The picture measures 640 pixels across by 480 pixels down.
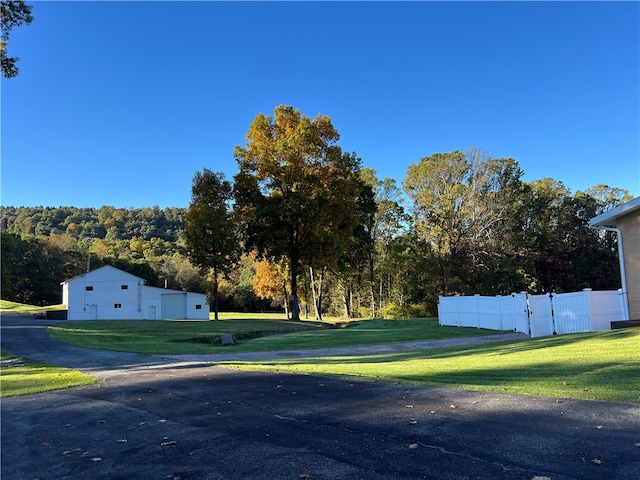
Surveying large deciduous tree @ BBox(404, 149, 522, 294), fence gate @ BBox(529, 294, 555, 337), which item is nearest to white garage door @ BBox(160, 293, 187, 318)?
large deciduous tree @ BBox(404, 149, 522, 294)

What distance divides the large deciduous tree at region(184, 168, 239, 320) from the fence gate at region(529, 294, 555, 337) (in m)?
23.5

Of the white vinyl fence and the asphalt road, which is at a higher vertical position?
the white vinyl fence

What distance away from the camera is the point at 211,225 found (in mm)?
34906

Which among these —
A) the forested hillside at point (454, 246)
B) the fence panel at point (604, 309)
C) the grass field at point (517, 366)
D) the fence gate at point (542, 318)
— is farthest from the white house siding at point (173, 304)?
the fence panel at point (604, 309)

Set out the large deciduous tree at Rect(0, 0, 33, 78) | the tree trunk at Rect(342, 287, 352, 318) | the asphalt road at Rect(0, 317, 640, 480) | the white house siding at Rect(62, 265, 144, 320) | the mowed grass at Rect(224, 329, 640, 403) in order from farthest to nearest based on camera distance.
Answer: the tree trunk at Rect(342, 287, 352, 318)
the white house siding at Rect(62, 265, 144, 320)
the large deciduous tree at Rect(0, 0, 33, 78)
the mowed grass at Rect(224, 329, 640, 403)
the asphalt road at Rect(0, 317, 640, 480)

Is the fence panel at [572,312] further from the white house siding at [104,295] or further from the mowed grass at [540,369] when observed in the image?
the white house siding at [104,295]

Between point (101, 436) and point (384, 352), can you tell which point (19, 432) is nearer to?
point (101, 436)

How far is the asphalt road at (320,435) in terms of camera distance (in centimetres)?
420

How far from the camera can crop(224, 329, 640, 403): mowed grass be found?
694cm

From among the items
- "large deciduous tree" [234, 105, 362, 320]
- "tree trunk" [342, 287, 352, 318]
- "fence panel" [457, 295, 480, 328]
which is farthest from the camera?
"tree trunk" [342, 287, 352, 318]

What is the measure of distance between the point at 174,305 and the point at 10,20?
157ft

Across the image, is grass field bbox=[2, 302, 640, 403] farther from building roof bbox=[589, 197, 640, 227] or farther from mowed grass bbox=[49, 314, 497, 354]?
building roof bbox=[589, 197, 640, 227]

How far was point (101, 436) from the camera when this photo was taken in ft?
19.1

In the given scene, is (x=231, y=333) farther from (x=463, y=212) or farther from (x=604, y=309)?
(x=463, y=212)
